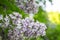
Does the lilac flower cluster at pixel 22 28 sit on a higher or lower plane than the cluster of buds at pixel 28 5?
lower

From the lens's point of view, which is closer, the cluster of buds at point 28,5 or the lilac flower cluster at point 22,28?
the lilac flower cluster at point 22,28

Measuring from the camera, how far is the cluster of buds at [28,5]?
2.65 metres

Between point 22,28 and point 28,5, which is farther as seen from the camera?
point 28,5

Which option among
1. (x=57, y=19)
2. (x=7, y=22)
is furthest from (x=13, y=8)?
(x=57, y=19)

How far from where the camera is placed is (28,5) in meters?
2.67

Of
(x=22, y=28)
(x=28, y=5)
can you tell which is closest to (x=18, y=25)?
(x=22, y=28)

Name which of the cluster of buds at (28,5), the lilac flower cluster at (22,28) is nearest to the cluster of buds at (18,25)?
the lilac flower cluster at (22,28)

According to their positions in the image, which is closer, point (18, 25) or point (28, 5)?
point (18, 25)

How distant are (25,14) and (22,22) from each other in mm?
368

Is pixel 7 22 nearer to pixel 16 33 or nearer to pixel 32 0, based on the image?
pixel 16 33

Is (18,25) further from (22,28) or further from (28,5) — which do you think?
(28,5)

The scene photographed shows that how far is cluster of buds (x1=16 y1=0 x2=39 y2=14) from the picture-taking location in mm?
2652

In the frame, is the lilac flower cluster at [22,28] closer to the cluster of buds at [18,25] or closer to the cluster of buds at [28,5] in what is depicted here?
the cluster of buds at [18,25]

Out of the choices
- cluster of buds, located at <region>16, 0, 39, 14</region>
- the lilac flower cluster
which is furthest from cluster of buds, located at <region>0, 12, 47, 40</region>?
cluster of buds, located at <region>16, 0, 39, 14</region>
